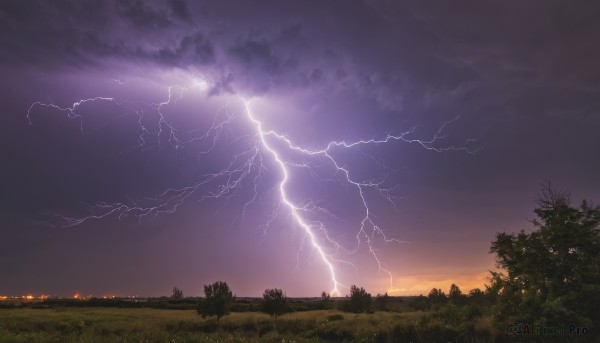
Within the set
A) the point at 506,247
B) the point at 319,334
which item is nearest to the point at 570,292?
the point at 506,247

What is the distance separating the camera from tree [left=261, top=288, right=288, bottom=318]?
38688 mm

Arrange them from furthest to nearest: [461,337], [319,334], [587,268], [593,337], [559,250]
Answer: [319,334] → [461,337] → [559,250] → [587,268] → [593,337]

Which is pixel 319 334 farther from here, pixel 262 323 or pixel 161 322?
pixel 161 322

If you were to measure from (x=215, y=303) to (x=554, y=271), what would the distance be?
24973mm

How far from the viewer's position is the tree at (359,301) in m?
52.3

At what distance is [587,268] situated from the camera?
15031 millimetres

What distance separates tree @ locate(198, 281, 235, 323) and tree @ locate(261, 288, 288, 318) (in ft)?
13.0

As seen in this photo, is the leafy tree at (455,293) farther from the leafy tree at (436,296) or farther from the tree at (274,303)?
the tree at (274,303)

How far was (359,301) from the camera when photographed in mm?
53094

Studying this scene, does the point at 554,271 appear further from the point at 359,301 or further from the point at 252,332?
the point at 359,301

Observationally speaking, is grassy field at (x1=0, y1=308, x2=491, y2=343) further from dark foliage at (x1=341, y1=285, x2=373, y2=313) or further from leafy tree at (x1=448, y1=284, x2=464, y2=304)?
leafy tree at (x1=448, y1=284, x2=464, y2=304)

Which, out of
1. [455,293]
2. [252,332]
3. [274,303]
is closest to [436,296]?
[455,293]

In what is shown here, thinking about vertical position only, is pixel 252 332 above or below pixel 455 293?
below

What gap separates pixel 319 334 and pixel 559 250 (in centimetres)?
1355
